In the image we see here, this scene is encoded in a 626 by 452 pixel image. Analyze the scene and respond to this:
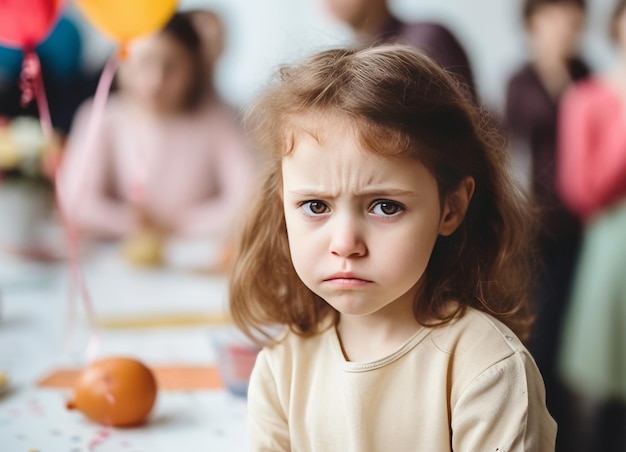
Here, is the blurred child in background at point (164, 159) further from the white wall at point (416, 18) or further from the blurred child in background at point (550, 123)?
the white wall at point (416, 18)

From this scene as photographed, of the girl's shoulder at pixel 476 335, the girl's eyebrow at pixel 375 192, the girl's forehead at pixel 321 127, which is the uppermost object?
the girl's forehead at pixel 321 127

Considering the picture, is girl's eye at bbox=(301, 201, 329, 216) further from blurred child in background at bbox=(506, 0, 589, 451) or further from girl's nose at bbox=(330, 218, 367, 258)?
blurred child in background at bbox=(506, 0, 589, 451)

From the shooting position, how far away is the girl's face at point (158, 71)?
1782mm

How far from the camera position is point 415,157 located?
67 centimetres

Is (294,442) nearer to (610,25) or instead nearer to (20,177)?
(20,177)

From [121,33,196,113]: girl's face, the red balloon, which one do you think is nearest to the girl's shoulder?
the red balloon

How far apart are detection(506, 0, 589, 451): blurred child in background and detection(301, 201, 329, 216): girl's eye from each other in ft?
4.83

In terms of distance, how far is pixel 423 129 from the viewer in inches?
26.5

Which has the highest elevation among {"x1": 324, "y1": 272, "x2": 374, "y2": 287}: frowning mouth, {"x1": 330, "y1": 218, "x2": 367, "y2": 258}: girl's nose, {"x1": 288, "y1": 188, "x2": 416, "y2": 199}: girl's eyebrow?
{"x1": 288, "y1": 188, "x2": 416, "y2": 199}: girl's eyebrow

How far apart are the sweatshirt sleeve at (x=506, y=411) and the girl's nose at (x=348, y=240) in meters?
0.16

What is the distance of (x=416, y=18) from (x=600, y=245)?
1.83 metres

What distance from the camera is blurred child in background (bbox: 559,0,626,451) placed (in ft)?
6.43

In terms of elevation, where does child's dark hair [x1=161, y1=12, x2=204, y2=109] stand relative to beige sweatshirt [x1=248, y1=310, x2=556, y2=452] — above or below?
above

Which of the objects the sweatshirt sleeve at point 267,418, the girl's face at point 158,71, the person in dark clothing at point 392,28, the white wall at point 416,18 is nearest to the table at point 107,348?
the sweatshirt sleeve at point 267,418
